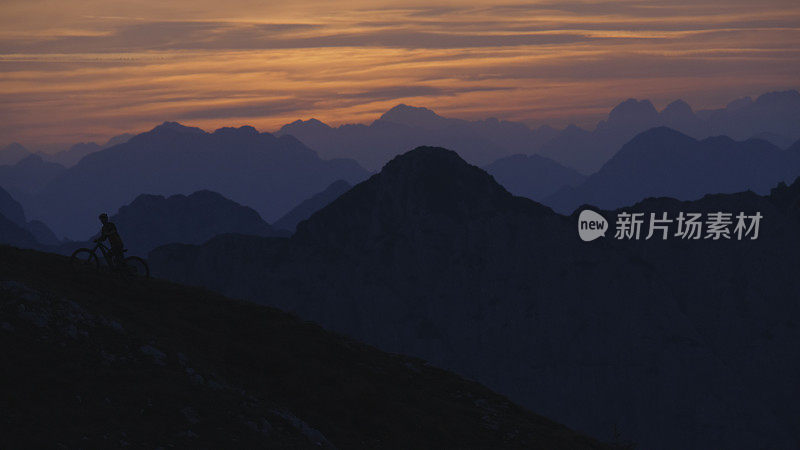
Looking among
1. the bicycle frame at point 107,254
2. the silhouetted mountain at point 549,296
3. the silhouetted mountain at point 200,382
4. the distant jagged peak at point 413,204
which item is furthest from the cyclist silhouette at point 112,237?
the distant jagged peak at point 413,204

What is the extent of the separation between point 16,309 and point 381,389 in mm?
12865

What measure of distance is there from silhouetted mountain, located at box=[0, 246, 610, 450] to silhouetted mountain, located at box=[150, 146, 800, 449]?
4325 inches

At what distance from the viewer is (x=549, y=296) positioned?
151000 mm

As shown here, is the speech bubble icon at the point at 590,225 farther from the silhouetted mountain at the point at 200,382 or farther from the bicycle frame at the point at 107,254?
the bicycle frame at the point at 107,254

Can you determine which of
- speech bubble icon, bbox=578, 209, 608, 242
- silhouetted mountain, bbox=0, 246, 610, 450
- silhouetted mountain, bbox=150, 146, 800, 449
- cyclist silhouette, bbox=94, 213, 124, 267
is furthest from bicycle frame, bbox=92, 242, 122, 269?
speech bubble icon, bbox=578, 209, 608, 242

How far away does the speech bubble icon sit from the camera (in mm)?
156875

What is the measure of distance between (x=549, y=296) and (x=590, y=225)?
19.1m

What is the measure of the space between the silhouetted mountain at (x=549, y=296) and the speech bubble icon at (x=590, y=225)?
2.40m

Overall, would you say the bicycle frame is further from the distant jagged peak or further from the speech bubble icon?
the speech bubble icon

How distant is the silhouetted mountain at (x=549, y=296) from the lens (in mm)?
139375

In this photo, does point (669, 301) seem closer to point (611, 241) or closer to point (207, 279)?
point (611, 241)

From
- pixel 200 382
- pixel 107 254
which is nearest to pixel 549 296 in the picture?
pixel 107 254

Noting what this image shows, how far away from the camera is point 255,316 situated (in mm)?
34375

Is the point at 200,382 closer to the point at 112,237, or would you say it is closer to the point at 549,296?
the point at 112,237
